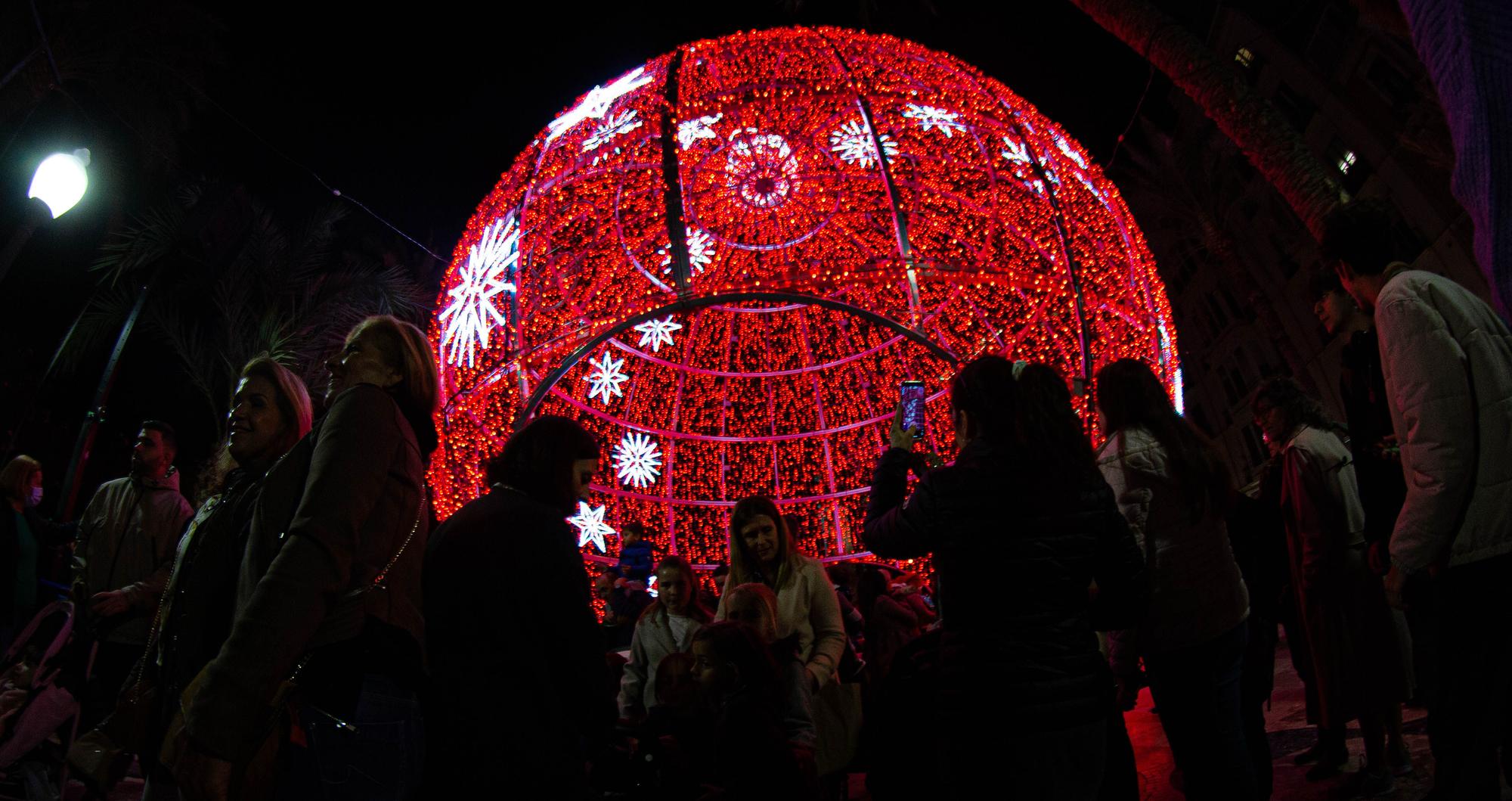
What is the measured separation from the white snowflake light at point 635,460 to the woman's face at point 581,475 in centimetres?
906

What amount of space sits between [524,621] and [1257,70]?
31635 millimetres

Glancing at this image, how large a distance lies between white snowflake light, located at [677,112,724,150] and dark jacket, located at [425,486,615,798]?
5.77 m

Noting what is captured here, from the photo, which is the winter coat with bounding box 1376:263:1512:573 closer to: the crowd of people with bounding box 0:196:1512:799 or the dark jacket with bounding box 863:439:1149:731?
the crowd of people with bounding box 0:196:1512:799

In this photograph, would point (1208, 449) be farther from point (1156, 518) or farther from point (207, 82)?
point (207, 82)

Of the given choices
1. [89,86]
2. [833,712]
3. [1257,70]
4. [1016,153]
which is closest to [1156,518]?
[833,712]

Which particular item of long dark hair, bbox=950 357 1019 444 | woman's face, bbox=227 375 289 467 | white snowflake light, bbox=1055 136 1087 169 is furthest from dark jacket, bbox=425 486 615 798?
white snowflake light, bbox=1055 136 1087 169

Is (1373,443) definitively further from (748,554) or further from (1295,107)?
(1295,107)

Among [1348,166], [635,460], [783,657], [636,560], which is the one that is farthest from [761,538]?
[1348,166]

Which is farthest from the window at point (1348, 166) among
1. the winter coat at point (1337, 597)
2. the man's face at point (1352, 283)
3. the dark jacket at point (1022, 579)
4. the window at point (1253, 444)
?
the dark jacket at point (1022, 579)

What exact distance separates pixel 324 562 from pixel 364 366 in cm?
68

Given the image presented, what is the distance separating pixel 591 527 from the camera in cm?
1025

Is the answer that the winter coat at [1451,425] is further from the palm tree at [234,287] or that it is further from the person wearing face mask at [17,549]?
the palm tree at [234,287]

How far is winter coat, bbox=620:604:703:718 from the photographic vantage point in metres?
4.82

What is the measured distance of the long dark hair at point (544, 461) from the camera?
2.51 metres
